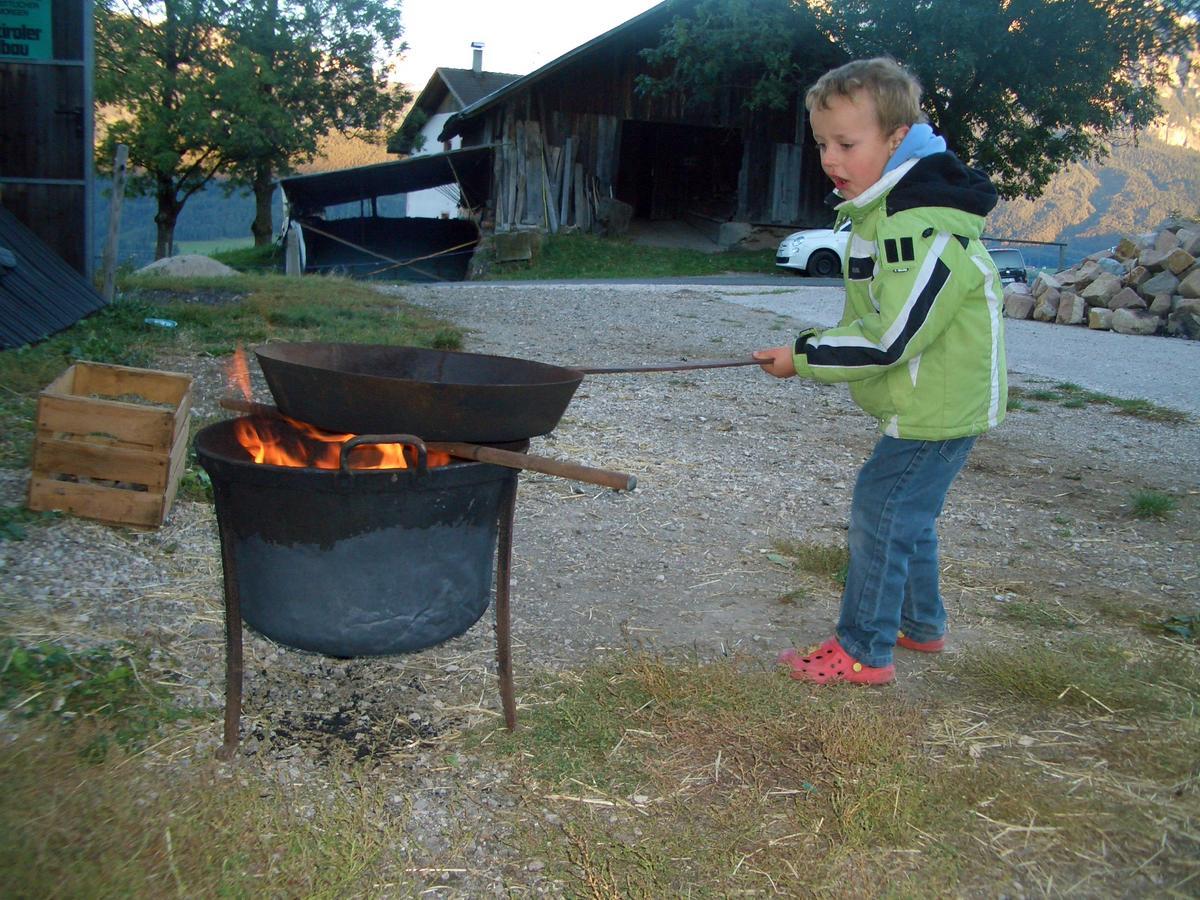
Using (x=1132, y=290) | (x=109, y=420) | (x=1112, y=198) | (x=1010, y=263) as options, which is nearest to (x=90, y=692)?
(x=109, y=420)

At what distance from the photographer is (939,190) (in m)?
2.86

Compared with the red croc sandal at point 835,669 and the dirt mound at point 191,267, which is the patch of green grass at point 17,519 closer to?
the red croc sandal at point 835,669

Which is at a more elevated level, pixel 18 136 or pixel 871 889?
pixel 18 136

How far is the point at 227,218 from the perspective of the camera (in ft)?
168

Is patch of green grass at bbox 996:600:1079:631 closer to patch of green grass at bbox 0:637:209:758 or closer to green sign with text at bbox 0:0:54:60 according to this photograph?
patch of green grass at bbox 0:637:209:758

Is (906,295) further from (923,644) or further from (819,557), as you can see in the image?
(819,557)

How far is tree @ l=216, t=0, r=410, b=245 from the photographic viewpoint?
28.9 m

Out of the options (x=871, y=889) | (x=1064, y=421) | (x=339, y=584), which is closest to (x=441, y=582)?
(x=339, y=584)

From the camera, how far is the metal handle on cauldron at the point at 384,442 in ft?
7.84

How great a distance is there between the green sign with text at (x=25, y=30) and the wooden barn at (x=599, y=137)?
45.8 feet

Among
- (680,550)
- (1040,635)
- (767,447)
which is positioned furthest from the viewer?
(767,447)

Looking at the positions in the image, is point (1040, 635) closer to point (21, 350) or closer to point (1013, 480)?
point (1013, 480)

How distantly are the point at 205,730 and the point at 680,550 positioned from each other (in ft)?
7.95

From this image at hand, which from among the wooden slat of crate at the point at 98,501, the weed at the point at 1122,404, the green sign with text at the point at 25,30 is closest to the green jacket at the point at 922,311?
the wooden slat of crate at the point at 98,501
